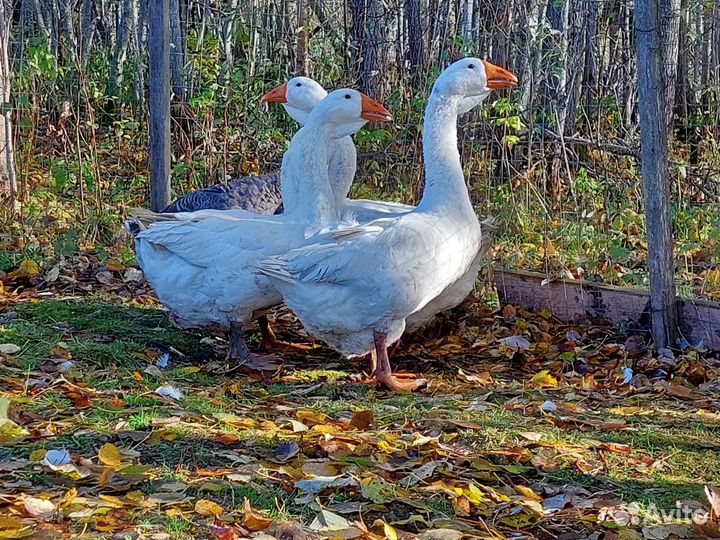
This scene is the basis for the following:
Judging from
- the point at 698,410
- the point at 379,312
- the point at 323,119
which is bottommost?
the point at 698,410

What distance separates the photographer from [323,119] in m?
5.30

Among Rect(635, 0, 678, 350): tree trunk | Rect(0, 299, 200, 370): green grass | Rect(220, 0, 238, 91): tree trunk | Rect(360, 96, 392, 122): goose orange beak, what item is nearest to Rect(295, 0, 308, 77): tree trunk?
Rect(220, 0, 238, 91): tree trunk

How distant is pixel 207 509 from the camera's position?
2773 millimetres

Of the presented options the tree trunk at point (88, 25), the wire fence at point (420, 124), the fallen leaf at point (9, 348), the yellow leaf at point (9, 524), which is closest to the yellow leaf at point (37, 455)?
the yellow leaf at point (9, 524)

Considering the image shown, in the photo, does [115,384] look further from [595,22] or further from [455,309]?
[595,22]

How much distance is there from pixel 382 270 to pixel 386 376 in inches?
20.9

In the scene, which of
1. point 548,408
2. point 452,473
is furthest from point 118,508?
point 548,408

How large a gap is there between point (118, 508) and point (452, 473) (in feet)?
3.68

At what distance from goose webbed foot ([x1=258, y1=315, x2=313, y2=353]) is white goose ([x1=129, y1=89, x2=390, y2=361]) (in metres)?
0.34

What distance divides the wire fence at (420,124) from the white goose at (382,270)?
1.39m

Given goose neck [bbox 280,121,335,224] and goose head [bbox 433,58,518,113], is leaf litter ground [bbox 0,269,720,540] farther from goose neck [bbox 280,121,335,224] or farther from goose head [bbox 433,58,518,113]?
goose head [bbox 433,58,518,113]

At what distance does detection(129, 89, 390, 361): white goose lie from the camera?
5.07 meters

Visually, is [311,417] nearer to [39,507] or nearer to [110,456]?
[110,456]

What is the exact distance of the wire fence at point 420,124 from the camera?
7.08 m
